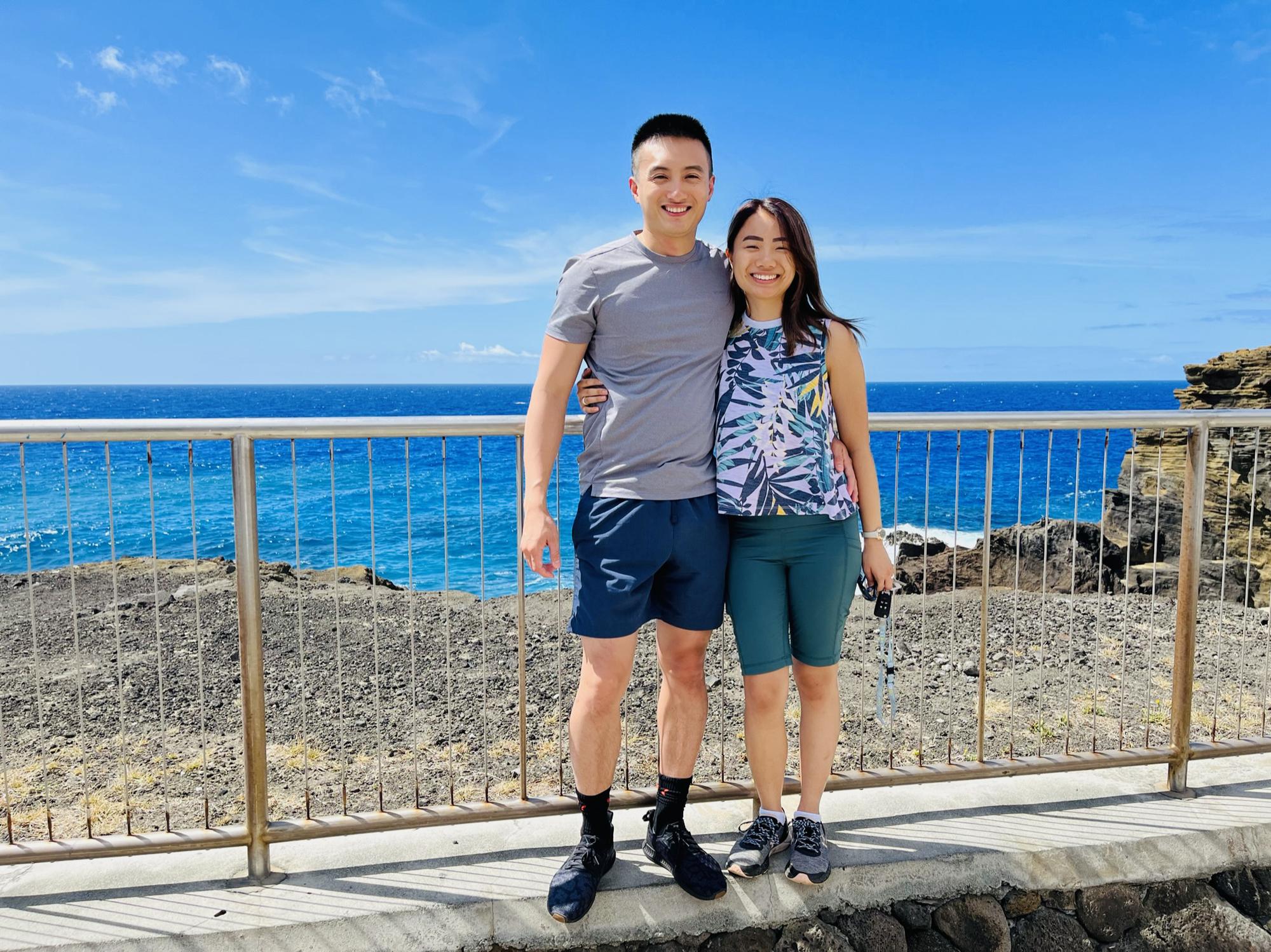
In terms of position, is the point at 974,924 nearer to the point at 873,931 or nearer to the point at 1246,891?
the point at 873,931

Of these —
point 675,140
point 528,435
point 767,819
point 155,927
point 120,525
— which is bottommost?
point 120,525

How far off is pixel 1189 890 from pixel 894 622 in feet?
12.7

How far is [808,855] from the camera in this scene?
2.56 m

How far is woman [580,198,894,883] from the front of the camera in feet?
7.75

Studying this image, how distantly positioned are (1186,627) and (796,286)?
1.99m

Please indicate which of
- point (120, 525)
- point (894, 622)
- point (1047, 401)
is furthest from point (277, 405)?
point (894, 622)

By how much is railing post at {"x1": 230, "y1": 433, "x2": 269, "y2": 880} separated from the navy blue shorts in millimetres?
933

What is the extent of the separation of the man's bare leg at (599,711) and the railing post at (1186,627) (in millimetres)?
2033

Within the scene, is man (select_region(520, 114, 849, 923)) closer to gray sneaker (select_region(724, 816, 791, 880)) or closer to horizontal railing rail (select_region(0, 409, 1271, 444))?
gray sneaker (select_region(724, 816, 791, 880))

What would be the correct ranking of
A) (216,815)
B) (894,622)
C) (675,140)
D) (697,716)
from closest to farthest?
(675,140), (697,716), (216,815), (894,622)

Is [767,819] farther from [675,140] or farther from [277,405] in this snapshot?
[277,405]

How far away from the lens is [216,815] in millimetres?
3707

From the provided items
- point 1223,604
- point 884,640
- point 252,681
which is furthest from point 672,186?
point 1223,604

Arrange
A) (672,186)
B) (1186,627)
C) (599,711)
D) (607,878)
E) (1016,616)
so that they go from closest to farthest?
(672,186), (599,711), (607,878), (1186,627), (1016,616)
